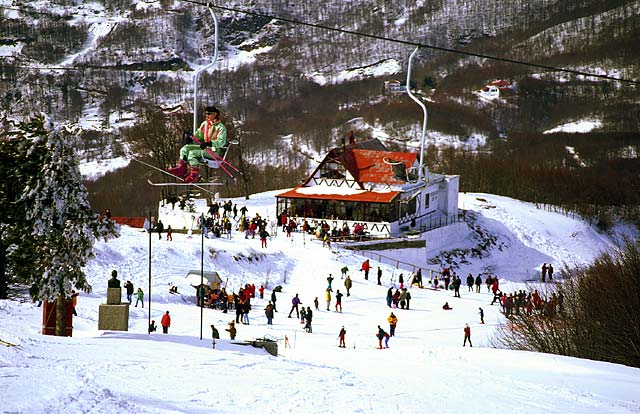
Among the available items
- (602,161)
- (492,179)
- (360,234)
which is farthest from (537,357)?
(602,161)

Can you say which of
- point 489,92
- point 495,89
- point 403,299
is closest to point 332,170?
point 403,299

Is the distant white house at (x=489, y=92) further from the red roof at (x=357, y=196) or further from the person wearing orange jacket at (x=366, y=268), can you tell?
the person wearing orange jacket at (x=366, y=268)

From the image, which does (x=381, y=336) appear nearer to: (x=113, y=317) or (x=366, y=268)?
(x=113, y=317)

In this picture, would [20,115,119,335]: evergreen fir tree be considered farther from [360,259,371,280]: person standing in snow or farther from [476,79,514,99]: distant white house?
[476,79,514,99]: distant white house

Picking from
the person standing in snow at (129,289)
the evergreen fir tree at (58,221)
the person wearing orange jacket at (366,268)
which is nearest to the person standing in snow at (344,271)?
the person wearing orange jacket at (366,268)

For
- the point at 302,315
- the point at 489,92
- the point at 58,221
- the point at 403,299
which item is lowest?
the point at 302,315
